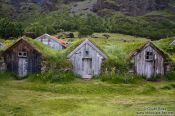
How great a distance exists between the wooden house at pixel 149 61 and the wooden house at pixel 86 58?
3.28 meters

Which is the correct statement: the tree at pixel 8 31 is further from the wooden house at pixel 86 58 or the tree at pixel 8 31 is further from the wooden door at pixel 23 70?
the wooden house at pixel 86 58

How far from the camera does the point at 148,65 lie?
39.7 metres

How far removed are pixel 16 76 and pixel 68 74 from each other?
16.6ft

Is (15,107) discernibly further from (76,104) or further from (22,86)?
(22,86)

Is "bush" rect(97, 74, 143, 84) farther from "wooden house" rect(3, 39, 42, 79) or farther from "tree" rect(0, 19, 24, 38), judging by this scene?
"tree" rect(0, 19, 24, 38)

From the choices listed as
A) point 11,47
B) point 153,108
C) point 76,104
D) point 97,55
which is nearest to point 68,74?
point 97,55

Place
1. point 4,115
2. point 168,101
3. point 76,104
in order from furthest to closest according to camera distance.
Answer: point 168,101 < point 76,104 < point 4,115

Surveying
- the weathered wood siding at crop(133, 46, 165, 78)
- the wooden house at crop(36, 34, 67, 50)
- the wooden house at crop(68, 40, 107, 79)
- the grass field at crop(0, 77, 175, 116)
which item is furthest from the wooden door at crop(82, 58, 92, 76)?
the wooden house at crop(36, 34, 67, 50)

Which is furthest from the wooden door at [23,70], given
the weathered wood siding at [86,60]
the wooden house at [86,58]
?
the weathered wood siding at [86,60]

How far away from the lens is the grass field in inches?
1012

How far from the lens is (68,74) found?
120 ft

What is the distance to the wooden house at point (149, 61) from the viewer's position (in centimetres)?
3934

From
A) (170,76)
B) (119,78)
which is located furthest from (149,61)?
(119,78)

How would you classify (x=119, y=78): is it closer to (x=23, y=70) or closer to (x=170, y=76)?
(x=170, y=76)
